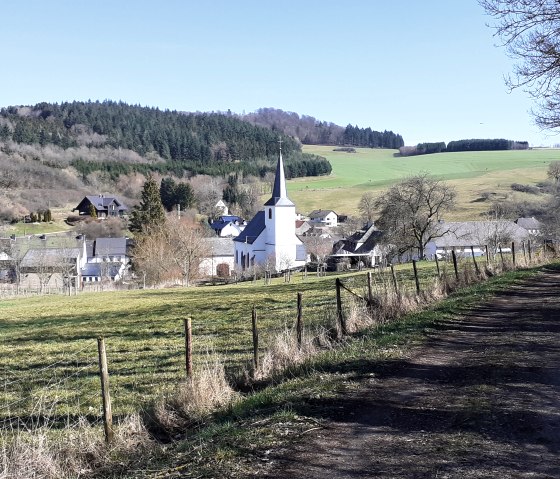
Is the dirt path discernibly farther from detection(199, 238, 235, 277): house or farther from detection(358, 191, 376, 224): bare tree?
detection(358, 191, 376, 224): bare tree

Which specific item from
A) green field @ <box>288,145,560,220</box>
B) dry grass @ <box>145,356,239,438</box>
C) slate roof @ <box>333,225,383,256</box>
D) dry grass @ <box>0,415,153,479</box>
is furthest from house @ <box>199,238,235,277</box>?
dry grass @ <box>0,415,153,479</box>

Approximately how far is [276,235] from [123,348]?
182 ft

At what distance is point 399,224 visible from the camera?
47.2 meters

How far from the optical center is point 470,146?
6437 inches

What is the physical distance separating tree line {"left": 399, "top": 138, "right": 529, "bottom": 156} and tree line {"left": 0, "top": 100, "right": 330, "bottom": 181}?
121 ft

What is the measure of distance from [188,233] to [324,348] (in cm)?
4824

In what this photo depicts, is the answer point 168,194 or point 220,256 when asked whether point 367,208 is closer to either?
point 220,256

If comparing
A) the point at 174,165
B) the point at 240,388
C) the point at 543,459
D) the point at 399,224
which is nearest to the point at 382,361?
the point at 240,388

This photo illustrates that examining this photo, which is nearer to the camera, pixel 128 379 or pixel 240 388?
pixel 240 388

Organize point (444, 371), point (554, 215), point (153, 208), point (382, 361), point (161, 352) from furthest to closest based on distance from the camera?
point (153, 208)
point (554, 215)
point (161, 352)
point (382, 361)
point (444, 371)

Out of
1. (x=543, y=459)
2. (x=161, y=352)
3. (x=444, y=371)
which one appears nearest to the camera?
(x=543, y=459)

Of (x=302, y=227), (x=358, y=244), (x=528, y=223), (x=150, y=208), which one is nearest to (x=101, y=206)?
(x=302, y=227)

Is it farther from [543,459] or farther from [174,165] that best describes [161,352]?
[174,165]

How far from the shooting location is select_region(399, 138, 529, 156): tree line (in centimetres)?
16088
